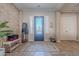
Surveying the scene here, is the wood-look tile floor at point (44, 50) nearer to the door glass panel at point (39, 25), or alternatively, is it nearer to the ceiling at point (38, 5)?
the door glass panel at point (39, 25)

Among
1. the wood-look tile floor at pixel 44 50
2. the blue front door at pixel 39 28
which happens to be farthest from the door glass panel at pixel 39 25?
the wood-look tile floor at pixel 44 50

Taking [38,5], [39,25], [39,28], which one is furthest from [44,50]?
[38,5]

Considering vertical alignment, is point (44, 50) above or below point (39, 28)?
below

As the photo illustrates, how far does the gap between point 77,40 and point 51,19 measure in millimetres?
1691

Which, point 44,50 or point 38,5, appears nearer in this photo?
point 44,50

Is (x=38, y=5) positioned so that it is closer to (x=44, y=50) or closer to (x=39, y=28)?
(x=39, y=28)

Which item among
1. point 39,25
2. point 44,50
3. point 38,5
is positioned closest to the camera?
point 44,50

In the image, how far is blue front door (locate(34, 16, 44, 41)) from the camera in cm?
620

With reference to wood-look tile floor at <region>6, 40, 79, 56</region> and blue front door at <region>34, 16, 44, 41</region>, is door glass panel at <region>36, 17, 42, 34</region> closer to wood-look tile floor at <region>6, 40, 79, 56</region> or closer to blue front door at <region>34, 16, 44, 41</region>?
blue front door at <region>34, 16, 44, 41</region>

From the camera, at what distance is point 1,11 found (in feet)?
13.9

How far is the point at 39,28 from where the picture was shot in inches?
253

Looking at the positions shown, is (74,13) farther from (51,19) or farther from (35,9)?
(35,9)

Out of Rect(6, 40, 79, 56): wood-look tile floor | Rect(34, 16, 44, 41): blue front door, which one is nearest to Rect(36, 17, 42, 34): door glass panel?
Rect(34, 16, 44, 41): blue front door

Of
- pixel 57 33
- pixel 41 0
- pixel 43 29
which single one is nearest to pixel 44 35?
pixel 43 29
